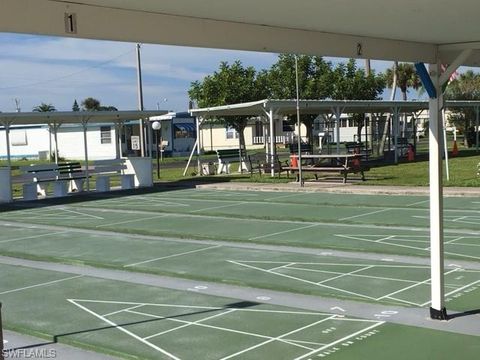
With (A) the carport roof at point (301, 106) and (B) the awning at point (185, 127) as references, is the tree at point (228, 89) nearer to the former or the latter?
(A) the carport roof at point (301, 106)

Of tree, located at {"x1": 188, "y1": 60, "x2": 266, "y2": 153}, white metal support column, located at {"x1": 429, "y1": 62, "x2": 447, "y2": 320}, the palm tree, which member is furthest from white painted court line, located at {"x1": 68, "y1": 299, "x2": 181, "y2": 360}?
the palm tree

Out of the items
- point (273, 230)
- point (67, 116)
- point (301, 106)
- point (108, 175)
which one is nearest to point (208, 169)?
point (301, 106)

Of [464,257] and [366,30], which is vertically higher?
[366,30]

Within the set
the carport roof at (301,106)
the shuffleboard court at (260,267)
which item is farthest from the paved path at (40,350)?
the carport roof at (301,106)

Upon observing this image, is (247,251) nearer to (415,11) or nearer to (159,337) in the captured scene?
(159,337)

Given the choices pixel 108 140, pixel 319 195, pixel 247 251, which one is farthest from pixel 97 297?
pixel 108 140

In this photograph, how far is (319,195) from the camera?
1903 centimetres

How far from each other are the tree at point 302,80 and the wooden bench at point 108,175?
1390 cm

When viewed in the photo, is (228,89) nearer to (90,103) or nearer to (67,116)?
(67,116)

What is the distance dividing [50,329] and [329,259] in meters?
4.54

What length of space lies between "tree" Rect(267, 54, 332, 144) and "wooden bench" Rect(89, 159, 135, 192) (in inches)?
547

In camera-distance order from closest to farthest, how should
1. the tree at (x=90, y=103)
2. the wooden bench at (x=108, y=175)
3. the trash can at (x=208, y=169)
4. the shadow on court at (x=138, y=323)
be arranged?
the shadow on court at (x=138, y=323), the wooden bench at (x=108, y=175), the trash can at (x=208, y=169), the tree at (x=90, y=103)

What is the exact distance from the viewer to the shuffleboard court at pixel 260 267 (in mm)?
7699

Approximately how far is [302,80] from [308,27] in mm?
32892
